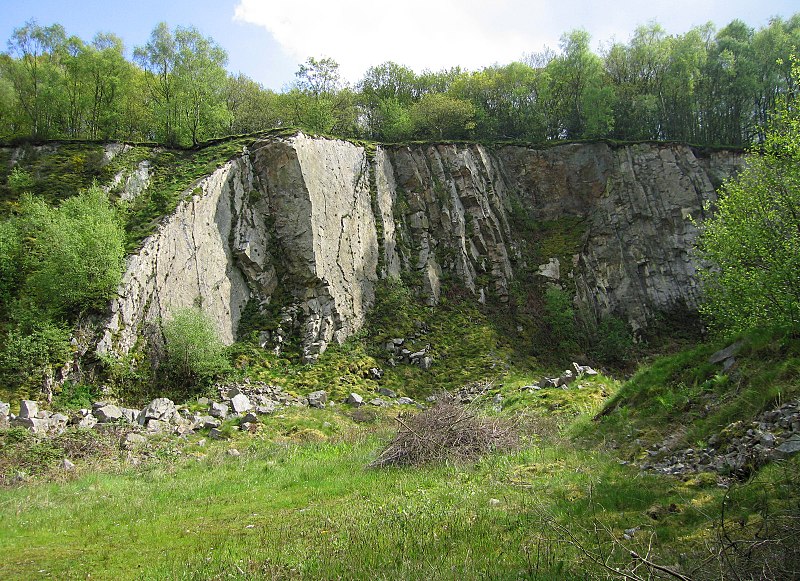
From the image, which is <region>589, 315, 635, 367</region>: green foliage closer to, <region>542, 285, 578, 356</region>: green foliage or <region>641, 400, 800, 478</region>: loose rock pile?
<region>542, 285, 578, 356</region>: green foliage

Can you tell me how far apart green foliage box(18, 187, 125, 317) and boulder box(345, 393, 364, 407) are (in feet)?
33.9

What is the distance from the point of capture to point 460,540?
590 cm

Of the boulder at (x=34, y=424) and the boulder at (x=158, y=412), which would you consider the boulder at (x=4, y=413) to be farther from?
the boulder at (x=158, y=412)

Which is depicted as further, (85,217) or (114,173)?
(114,173)

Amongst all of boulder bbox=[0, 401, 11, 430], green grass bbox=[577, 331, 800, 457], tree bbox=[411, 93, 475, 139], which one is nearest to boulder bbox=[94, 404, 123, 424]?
boulder bbox=[0, 401, 11, 430]

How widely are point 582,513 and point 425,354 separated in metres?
19.6

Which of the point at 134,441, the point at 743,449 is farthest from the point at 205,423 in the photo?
the point at 743,449

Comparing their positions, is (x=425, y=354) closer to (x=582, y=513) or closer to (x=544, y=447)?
(x=544, y=447)

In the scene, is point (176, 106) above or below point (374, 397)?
above

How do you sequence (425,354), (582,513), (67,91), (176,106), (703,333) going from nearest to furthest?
(582,513) < (425,354) < (703,333) < (176,106) < (67,91)

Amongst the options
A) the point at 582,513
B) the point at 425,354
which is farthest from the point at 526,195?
the point at 582,513

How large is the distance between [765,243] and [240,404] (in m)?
17.2

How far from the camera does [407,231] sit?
106ft

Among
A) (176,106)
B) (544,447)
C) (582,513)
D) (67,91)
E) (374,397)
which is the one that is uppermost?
(67,91)
